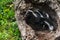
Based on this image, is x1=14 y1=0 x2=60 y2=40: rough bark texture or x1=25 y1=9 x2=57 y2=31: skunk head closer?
x1=14 y1=0 x2=60 y2=40: rough bark texture

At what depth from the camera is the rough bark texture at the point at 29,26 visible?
487cm

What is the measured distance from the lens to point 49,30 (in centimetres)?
499

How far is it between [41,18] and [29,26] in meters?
0.29

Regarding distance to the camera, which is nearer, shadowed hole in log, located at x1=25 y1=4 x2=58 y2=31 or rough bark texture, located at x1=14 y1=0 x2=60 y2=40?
rough bark texture, located at x1=14 y1=0 x2=60 y2=40

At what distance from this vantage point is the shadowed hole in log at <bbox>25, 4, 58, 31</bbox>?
5.04 meters

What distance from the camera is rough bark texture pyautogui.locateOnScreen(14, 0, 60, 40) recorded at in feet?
16.0

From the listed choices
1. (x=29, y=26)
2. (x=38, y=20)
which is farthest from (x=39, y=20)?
(x=29, y=26)

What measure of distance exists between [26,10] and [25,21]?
0.24 metres

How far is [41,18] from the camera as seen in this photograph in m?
5.12

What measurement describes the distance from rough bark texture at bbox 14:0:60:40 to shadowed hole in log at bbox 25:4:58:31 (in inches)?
1.1

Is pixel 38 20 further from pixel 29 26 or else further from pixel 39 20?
pixel 29 26

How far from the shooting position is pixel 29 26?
5.14 m

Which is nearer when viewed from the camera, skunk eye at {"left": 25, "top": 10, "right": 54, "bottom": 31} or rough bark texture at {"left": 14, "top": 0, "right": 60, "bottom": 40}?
rough bark texture at {"left": 14, "top": 0, "right": 60, "bottom": 40}

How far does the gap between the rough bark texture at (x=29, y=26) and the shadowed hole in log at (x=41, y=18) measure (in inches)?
1.1
